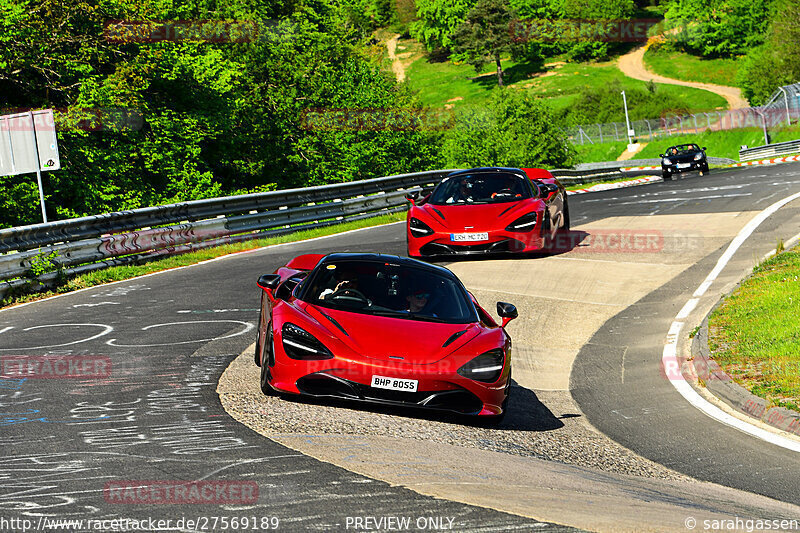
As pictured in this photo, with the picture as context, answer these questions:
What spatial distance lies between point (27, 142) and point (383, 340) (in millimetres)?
12105

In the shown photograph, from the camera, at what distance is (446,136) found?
6800 centimetres

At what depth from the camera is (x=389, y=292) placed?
28.4ft

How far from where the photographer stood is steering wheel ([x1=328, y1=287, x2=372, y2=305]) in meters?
8.48

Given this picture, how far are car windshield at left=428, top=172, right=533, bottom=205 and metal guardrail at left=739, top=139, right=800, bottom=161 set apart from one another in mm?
43158

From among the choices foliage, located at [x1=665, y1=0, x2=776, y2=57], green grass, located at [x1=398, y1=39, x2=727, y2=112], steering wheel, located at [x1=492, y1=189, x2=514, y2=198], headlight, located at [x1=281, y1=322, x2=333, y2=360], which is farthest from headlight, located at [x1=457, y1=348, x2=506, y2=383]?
foliage, located at [x1=665, y1=0, x2=776, y2=57]

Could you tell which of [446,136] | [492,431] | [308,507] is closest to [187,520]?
[308,507]

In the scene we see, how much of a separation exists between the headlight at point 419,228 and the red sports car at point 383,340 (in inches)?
266

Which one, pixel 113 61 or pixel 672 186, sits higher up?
pixel 113 61

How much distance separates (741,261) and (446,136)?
173 feet

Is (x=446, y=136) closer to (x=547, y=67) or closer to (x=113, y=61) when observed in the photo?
(x=113, y=61)

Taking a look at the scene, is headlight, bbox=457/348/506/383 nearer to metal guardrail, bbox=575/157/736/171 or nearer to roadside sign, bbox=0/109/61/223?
roadside sign, bbox=0/109/61/223

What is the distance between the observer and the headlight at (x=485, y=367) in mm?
7711

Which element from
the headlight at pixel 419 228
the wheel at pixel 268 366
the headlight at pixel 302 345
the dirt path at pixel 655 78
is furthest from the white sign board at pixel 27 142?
the dirt path at pixel 655 78

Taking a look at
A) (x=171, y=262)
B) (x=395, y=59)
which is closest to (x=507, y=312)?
(x=171, y=262)
